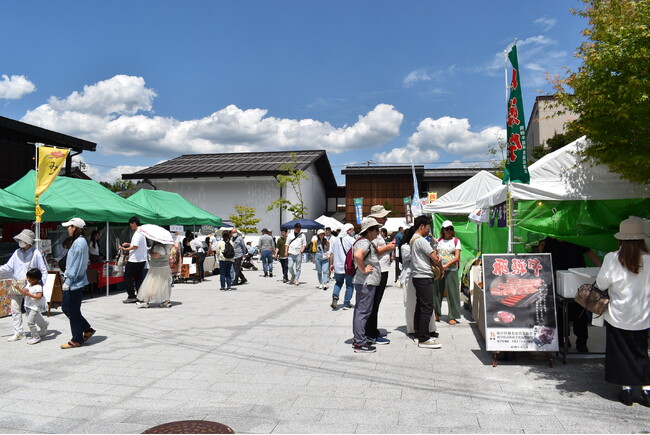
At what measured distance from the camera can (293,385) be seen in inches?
190

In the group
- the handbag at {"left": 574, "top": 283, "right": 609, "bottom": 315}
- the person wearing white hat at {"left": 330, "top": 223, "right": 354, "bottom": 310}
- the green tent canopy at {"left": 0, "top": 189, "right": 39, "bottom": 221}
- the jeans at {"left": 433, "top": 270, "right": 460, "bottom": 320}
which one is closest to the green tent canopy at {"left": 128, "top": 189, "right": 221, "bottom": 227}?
the green tent canopy at {"left": 0, "top": 189, "right": 39, "bottom": 221}

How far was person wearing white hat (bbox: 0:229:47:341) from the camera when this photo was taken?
23.0 ft

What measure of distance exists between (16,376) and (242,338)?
9.52 feet

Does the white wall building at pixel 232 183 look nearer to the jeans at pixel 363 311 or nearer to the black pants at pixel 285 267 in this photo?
the black pants at pixel 285 267

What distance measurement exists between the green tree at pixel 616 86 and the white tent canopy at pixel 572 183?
0.55 m

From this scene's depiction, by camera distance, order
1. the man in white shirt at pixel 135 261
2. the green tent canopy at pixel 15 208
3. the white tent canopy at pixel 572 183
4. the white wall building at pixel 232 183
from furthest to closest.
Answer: the white wall building at pixel 232 183 < the man in white shirt at pixel 135 261 < the green tent canopy at pixel 15 208 < the white tent canopy at pixel 572 183

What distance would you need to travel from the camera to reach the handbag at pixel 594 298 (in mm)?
4406

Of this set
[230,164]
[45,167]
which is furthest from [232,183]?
[45,167]

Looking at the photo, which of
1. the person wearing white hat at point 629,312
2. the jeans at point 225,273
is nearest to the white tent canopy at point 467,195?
the jeans at point 225,273

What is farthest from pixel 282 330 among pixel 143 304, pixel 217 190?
pixel 217 190

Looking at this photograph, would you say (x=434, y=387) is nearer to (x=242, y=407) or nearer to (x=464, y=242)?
(x=242, y=407)

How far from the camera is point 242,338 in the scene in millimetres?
7141

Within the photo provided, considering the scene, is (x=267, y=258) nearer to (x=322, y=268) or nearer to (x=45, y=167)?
(x=322, y=268)

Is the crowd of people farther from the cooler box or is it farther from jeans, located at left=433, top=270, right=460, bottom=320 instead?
the cooler box
